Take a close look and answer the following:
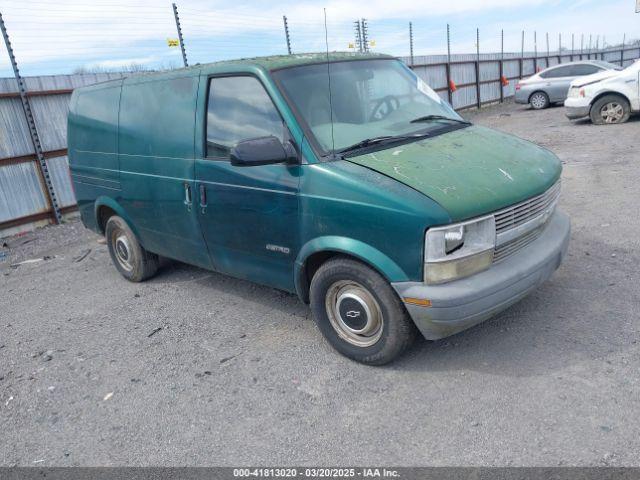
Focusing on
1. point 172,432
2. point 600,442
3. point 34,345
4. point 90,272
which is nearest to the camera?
point 600,442

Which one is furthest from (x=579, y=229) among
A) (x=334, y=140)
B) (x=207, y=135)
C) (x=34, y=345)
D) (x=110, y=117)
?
(x=34, y=345)

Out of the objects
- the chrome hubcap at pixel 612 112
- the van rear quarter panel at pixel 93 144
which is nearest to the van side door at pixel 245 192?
the van rear quarter panel at pixel 93 144

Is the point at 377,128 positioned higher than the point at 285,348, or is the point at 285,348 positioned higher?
the point at 377,128

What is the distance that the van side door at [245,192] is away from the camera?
358 cm

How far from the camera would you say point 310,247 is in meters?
3.44

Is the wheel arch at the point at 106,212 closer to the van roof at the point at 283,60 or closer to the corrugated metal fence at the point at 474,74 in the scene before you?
the van roof at the point at 283,60

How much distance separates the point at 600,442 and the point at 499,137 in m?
2.29

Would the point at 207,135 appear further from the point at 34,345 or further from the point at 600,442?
the point at 600,442

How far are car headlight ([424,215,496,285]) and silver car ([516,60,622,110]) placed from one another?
17232 millimetres

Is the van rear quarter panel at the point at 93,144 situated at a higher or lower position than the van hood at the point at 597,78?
higher

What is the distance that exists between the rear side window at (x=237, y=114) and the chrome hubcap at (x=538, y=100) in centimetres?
1772

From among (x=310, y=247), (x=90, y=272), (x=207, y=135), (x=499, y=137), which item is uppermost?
(x=207, y=135)

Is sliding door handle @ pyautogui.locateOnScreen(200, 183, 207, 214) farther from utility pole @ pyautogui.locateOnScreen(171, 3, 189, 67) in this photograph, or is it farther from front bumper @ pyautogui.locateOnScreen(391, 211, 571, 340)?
utility pole @ pyautogui.locateOnScreen(171, 3, 189, 67)

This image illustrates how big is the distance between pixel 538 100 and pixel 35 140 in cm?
1680
